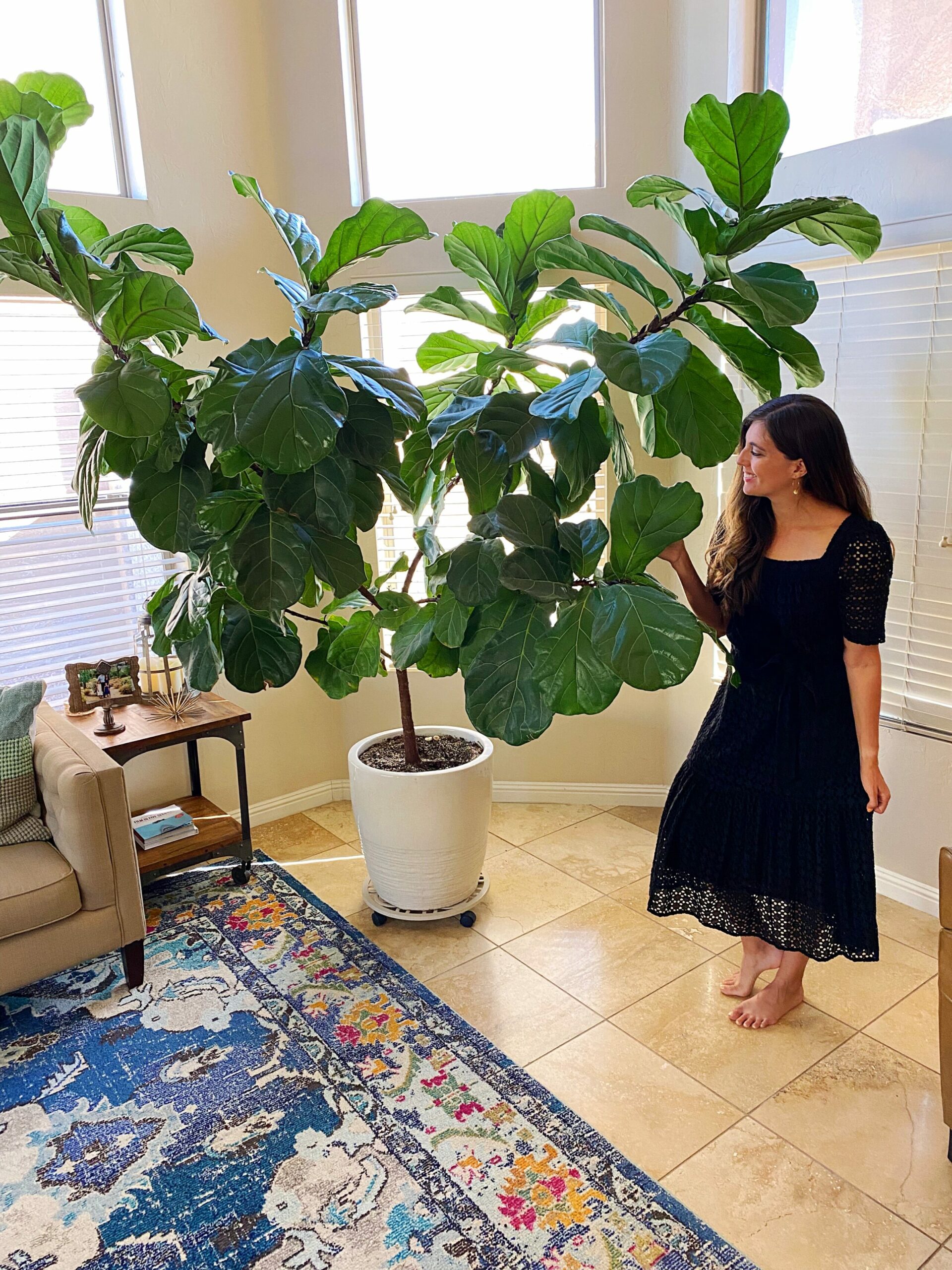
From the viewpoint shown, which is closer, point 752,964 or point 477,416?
point 477,416

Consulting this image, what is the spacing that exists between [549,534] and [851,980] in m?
1.70

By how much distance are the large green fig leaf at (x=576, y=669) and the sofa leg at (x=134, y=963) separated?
63.9 inches

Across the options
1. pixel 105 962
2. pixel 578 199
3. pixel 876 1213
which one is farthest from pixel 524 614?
pixel 578 199

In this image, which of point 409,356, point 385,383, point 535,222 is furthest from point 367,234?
point 409,356

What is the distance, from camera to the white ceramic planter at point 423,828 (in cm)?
278

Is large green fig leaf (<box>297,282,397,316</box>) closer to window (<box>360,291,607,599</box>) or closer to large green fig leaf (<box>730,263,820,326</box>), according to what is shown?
large green fig leaf (<box>730,263,820,326</box>)

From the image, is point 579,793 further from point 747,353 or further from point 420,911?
point 747,353

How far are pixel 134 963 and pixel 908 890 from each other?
2.31m

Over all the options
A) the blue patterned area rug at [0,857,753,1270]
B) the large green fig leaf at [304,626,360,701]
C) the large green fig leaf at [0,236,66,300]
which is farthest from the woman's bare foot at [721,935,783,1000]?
the large green fig leaf at [0,236,66,300]

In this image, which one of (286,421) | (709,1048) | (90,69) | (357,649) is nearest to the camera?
(286,421)

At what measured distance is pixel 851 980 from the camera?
266cm

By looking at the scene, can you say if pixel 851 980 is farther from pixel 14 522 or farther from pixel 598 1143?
pixel 14 522

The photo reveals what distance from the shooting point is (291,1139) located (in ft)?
7.00

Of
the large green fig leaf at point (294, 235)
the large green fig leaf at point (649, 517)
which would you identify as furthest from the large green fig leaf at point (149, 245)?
the large green fig leaf at point (649, 517)
